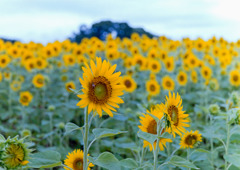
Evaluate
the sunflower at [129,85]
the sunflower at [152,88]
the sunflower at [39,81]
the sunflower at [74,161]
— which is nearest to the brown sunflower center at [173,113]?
the sunflower at [74,161]

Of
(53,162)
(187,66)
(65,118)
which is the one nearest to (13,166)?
(53,162)

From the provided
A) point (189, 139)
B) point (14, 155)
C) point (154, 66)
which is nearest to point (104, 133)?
point (14, 155)

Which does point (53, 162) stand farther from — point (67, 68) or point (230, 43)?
point (230, 43)

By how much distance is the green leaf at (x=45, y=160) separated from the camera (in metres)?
1.31

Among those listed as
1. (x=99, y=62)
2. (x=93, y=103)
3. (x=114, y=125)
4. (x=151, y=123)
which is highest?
(x=99, y=62)

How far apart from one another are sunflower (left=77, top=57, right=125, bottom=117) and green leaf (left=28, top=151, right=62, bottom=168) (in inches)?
10.1

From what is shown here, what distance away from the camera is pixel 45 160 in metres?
1.35

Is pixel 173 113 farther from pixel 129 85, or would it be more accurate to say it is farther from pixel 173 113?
pixel 129 85

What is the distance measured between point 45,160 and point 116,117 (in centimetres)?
50

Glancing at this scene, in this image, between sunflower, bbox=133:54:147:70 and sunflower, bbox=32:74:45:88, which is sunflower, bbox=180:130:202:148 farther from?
sunflower, bbox=133:54:147:70

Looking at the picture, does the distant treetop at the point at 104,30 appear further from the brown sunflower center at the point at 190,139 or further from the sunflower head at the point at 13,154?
the sunflower head at the point at 13,154

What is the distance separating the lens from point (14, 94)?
4523 millimetres

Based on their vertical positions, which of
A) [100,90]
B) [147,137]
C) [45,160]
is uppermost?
[100,90]

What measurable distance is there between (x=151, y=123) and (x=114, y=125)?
183 cm
